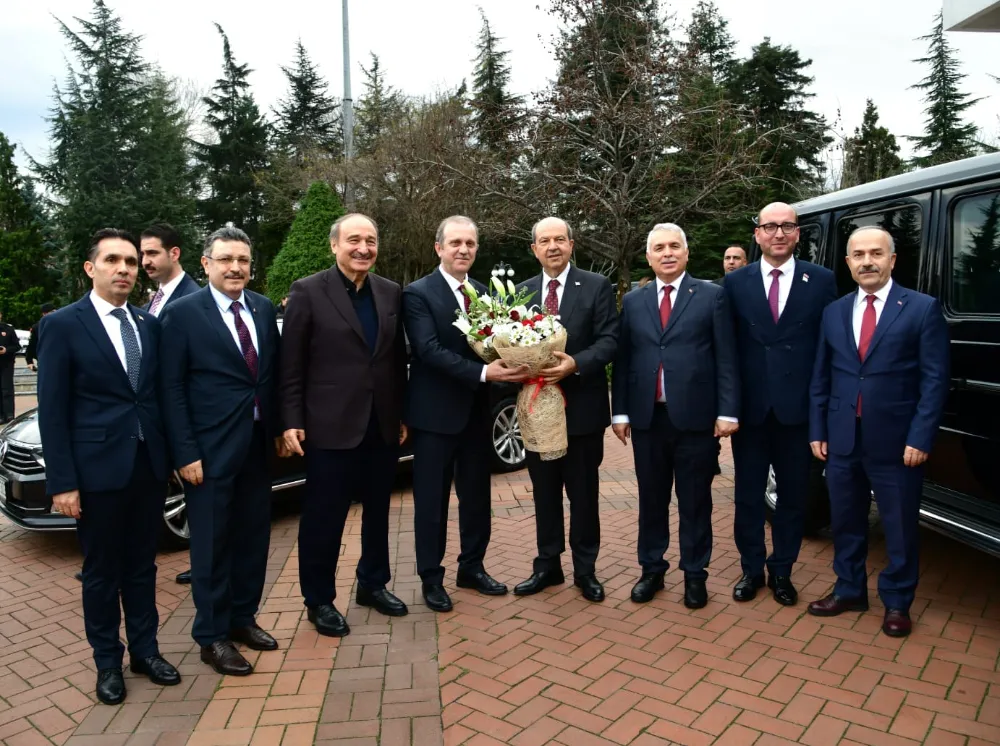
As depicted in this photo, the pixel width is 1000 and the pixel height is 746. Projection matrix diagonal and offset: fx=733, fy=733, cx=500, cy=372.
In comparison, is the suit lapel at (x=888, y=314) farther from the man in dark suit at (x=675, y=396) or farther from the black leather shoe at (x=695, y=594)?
the black leather shoe at (x=695, y=594)

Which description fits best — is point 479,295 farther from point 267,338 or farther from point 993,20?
point 993,20

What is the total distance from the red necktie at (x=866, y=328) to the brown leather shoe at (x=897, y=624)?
104 cm

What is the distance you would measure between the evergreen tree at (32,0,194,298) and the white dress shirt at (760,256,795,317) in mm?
28721

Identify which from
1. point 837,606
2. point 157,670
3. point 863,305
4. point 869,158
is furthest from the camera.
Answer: point 869,158

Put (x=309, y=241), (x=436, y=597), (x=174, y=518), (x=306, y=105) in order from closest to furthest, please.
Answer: (x=436, y=597) < (x=174, y=518) < (x=309, y=241) < (x=306, y=105)

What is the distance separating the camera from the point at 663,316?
4141 mm

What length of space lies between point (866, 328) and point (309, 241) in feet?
58.8

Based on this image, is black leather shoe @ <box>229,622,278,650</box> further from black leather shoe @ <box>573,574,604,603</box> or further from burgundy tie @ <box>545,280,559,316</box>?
burgundy tie @ <box>545,280,559,316</box>

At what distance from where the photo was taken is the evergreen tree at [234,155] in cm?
3500

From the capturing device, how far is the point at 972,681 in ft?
10.6

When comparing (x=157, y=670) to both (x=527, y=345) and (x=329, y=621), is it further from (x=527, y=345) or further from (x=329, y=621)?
(x=527, y=345)

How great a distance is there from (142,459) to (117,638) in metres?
0.84

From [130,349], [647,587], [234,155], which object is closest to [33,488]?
[130,349]

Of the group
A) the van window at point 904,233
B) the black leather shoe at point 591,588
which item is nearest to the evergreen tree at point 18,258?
the black leather shoe at point 591,588
